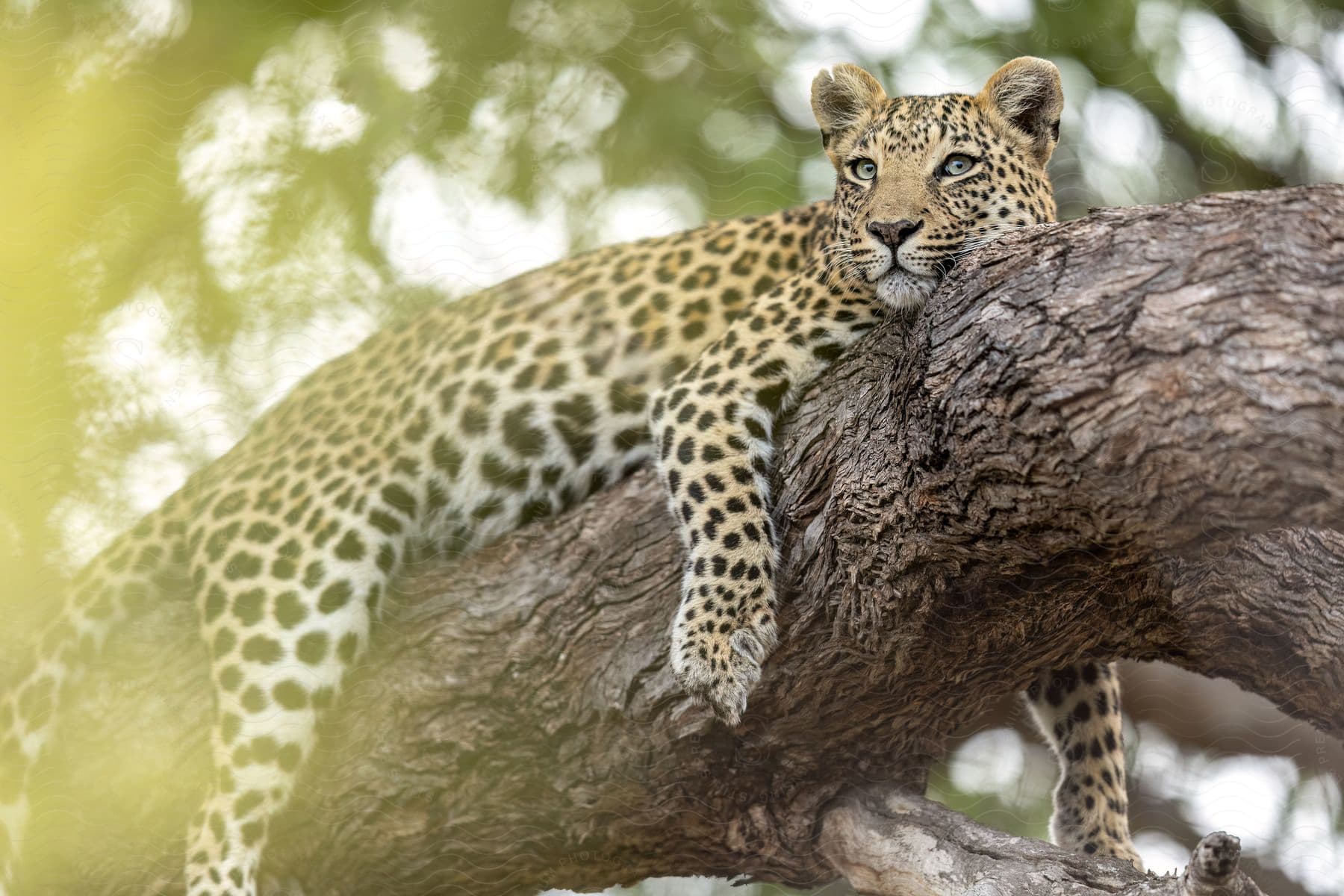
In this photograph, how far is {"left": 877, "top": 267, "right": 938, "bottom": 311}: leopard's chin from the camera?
4.38 meters

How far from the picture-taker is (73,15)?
398 centimetres

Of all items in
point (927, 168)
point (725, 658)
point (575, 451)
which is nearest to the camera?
point (725, 658)

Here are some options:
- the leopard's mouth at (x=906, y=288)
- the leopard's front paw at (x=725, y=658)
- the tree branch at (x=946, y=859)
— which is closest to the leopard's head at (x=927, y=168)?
the leopard's mouth at (x=906, y=288)

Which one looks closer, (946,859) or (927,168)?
(946,859)

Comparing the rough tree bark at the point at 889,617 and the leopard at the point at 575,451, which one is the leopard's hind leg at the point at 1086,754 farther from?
the rough tree bark at the point at 889,617

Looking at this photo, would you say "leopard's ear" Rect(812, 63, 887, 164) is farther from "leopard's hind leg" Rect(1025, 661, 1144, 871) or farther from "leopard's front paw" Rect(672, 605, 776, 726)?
"leopard's hind leg" Rect(1025, 661, 1144, 871)

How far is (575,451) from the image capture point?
5500 mm

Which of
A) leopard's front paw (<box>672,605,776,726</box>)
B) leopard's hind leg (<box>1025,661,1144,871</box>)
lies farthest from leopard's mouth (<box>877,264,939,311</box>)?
leopard's hind leg (<box>1025,661,1144,871</box>)

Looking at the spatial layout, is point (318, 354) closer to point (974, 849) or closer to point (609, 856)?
point (609, 856)

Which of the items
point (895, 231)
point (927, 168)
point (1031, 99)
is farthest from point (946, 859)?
point (1031, 99)

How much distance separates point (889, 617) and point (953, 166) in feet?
5.96

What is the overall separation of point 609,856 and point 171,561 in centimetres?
242

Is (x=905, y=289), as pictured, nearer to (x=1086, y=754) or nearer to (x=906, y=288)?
(x=906, y=288)

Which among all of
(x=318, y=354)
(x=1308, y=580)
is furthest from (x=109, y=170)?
(x=1308, y=580)
